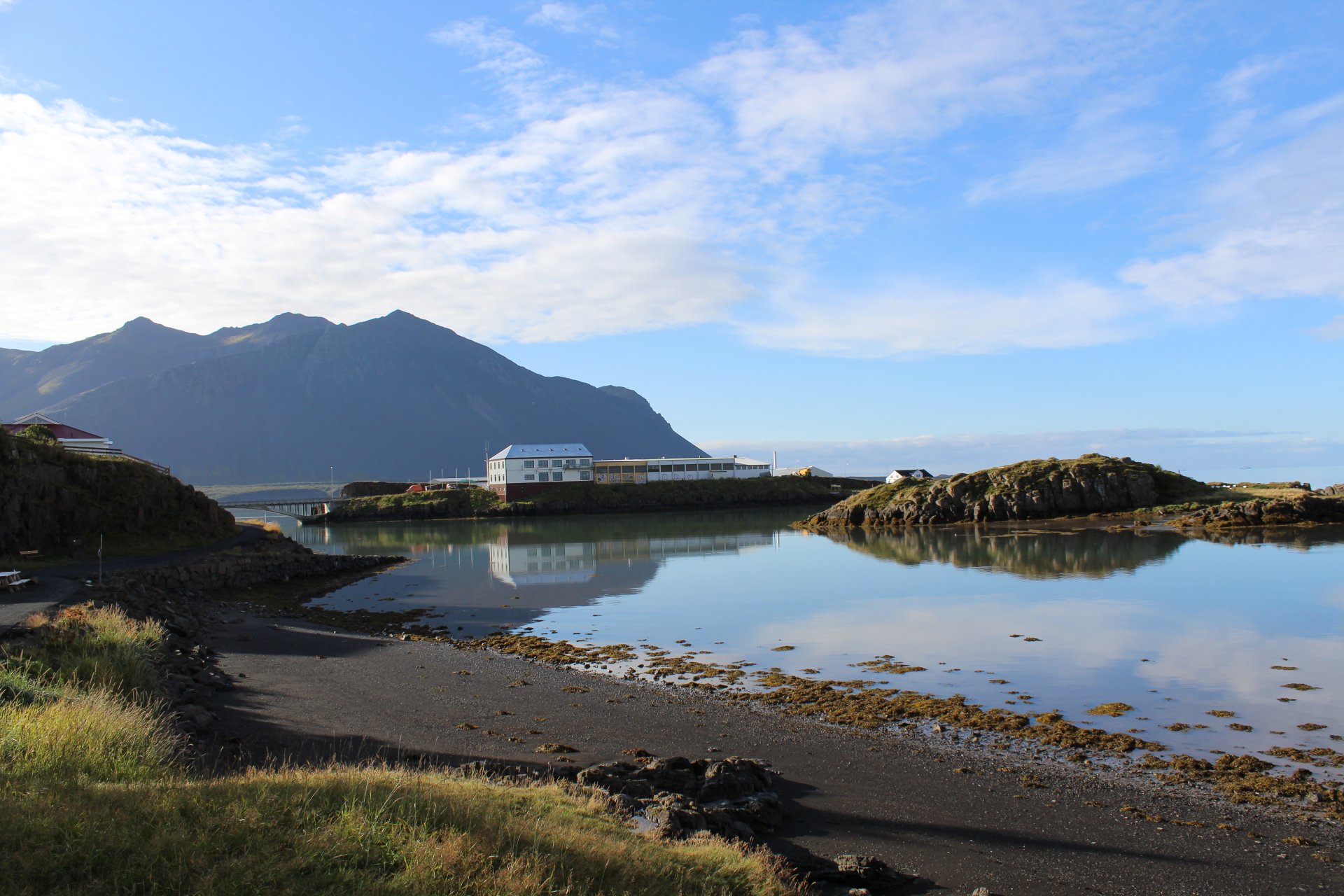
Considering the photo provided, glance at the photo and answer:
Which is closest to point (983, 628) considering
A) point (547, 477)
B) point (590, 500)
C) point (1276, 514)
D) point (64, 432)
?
point (1276, 514)

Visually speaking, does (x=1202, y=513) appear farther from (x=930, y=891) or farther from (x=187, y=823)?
(x=187, y=823)

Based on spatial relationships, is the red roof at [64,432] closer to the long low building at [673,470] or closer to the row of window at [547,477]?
the row of window at [547,477]

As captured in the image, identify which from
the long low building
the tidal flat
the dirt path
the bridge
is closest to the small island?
the tidal flat

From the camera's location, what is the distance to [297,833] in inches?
265

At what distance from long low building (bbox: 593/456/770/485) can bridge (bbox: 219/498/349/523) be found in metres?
39.8

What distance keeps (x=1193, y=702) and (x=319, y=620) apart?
90.0 feet

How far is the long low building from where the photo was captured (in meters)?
134

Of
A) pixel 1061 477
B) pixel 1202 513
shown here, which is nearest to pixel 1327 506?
pixel 1202 513

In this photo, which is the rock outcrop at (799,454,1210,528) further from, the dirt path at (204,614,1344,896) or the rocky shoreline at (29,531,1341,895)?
the dirt path at (204,614,1344,896)

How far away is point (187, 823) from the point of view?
667 centimetres

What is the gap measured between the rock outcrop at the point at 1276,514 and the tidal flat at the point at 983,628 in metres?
4.94

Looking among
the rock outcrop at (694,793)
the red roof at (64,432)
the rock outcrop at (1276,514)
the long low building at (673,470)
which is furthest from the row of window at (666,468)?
the rock outcrop at (694,793)

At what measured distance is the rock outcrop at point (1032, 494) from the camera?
247 feet

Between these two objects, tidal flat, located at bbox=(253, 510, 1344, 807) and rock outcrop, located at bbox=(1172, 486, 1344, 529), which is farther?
rock outcrop, located at bbox=(1172, 486, 1344, 529)
